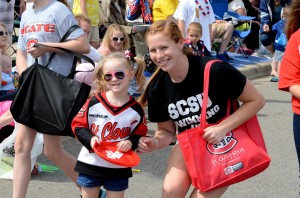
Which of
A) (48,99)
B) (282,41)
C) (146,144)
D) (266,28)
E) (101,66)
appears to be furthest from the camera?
(266,28)

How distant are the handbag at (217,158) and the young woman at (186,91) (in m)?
0.06

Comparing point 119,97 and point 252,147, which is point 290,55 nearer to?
point 252,147

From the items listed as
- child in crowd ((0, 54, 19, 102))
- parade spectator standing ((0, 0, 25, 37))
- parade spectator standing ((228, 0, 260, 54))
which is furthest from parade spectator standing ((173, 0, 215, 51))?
parade spectator standing ((228, 0, 260, 54))

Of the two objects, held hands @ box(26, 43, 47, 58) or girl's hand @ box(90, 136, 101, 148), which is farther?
held hands @ box(26, 43, 47, 58)

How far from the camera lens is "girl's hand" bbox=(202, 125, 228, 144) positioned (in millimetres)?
3735

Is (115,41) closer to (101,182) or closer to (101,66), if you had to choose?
(101,66)

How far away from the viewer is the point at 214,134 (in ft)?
12.3

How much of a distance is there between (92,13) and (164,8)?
3.33 ft

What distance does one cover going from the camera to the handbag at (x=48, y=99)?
449 cm

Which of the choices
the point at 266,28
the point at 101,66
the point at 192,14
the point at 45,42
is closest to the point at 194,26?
the point at 192,14

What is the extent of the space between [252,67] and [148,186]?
7.12 metres

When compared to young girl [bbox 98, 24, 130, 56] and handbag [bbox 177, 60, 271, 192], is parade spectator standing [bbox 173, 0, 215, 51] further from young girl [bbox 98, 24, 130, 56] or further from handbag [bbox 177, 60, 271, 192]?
handbag [bbox 177, 60, 271, 192]

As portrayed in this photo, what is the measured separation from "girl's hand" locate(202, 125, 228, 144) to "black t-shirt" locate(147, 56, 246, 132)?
130mm

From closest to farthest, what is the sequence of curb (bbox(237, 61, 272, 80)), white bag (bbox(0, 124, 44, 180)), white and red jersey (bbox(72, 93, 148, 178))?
white and red jersey (bbox(72, 93, 148, 178))
white bag (bbox(0, 124, 44, 180))
curb (bbox(237, 61, 272, 80))
